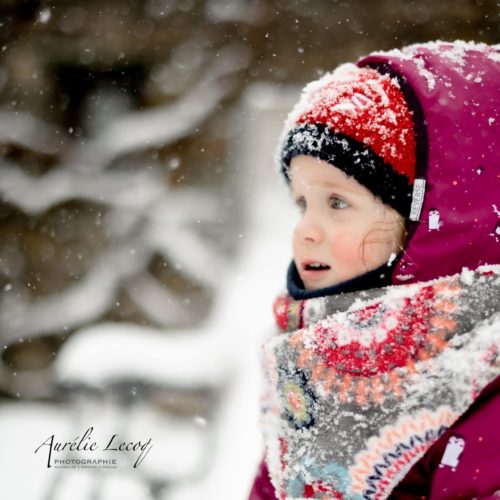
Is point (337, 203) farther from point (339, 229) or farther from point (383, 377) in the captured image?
point (383, 377)

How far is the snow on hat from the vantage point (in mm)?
879

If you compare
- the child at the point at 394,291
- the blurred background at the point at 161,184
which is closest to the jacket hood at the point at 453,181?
the child at the point at 394,291

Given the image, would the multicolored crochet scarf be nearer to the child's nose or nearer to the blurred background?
the child's nose

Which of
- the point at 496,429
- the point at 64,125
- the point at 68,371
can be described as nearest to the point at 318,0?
the point at 64,125

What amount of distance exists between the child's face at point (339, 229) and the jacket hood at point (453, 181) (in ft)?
0.16


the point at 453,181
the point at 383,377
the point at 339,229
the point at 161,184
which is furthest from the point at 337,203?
the point at 161,184

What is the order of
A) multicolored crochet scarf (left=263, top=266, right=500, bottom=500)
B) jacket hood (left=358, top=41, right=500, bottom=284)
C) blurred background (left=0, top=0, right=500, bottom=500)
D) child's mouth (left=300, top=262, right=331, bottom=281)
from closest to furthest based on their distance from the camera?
multicolored crochet scarf (left=263, top=266, right=500, bottom=500) → jacket hood (left=358, top=41, right=500, bottom=284) → child's mouth (left=300, top=262, right=331, bottom=281) → blurred background (left=0, top=0, right=500, bottom=500)

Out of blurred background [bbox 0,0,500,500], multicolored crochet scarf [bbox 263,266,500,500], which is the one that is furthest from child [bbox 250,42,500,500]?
blurred background [bbox 0,0,500,500]

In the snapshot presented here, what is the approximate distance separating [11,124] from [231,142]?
138 centimetres

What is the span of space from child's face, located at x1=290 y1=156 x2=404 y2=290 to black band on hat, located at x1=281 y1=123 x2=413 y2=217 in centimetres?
1

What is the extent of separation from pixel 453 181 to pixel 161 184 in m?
3.11

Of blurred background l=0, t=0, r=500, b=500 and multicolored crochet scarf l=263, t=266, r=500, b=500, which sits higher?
multicolored crochet scarf l=263, t=266, r=500, b=500

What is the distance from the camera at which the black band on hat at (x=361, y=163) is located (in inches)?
34.7

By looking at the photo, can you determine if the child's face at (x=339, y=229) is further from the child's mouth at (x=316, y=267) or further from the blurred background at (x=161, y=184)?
the blurred background at (x=161, y=184)
